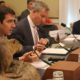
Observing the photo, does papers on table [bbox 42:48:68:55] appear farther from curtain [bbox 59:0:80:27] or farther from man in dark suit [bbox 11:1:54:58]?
curtain [bbox 59:0:80:27]

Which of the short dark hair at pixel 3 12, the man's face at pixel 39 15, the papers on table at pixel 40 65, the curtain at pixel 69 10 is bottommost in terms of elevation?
the curtain at pixel 69 10

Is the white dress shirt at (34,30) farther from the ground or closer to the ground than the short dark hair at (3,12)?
closer to the ground

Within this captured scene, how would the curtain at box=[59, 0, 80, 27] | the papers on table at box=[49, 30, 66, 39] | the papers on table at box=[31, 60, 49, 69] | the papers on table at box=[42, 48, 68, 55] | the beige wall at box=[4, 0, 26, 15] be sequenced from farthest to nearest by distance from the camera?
the beige wall at box=[4, 0, 26, 15], the curtain at box=[59, 0, 80, 27], the papers on table at box=[49, 30, 66, 39], the papers on table at box=[42, 48, 68, 55], the papers on table at box=[31, 60, 49, 69]

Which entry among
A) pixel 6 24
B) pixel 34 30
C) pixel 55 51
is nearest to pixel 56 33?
pixel 34 30

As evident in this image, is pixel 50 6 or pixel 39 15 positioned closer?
pixel 39 15

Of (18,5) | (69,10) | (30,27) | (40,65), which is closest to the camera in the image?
(40,65)

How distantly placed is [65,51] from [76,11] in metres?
2.83

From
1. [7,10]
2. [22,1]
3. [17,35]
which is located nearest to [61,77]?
[7,10]

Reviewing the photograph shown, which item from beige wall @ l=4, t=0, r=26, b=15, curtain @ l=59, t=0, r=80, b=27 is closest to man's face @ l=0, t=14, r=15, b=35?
curtain @ l=59, t=0, r=80, b=27

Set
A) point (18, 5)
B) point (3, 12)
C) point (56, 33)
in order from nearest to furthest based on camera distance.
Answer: point (3, 12) → point (56, 33) → point (18, 5)

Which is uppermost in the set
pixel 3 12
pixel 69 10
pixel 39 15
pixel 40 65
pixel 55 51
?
pixel 3 12

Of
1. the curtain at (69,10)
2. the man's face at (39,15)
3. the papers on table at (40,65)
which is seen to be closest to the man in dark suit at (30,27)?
the man's face at (39,15)

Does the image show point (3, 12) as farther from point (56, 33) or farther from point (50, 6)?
point (50, 6)

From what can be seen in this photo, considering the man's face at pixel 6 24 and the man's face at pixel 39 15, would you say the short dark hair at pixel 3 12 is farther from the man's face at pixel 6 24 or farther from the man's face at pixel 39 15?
the man's face at pixel 39 15
